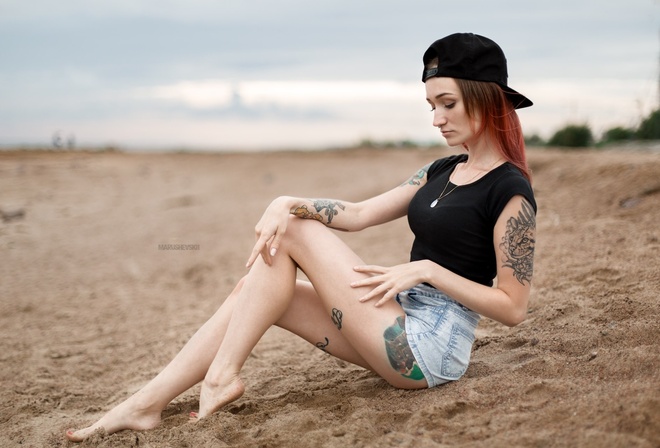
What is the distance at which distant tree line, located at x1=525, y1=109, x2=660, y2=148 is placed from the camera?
31.1ft

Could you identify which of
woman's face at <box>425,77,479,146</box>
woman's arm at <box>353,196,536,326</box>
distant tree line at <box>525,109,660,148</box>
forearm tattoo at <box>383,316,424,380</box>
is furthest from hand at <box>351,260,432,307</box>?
distant tree line at <box>525,109,660,148</box>

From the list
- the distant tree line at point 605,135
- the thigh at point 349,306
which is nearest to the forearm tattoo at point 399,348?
the thigh at point 349,306

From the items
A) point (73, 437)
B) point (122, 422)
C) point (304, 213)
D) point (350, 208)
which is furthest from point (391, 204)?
point (73, 437)

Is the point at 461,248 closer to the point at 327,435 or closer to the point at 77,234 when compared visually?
the point at 327,435

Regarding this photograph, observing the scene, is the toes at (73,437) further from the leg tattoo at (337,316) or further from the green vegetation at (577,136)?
the green vegetation at (577,136)

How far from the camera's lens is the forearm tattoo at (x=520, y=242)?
2.51m

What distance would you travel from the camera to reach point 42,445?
9.52ft

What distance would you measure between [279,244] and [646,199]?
387 cm

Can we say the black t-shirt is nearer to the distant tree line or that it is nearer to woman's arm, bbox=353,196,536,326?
woman's arm, bbox=353,196,536,326

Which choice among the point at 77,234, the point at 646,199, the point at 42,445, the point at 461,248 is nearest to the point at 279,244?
the point at 461,248

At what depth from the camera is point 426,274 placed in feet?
8.35

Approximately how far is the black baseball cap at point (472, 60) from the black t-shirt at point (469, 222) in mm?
345

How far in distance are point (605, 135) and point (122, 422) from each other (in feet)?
35.0

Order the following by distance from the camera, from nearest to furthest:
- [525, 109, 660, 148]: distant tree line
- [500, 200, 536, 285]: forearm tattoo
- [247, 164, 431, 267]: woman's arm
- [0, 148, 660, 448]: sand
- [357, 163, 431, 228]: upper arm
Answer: [0, 148, 660, 448]: sand
[500, 200, 536, 285]: forearm tattoo
[247, 164, 431, 267]: woman's arm
[357, 163, 431, 228]: upper arm
[525, 109, 660, 148]: distant tree line
